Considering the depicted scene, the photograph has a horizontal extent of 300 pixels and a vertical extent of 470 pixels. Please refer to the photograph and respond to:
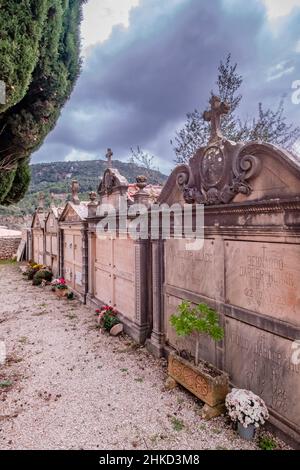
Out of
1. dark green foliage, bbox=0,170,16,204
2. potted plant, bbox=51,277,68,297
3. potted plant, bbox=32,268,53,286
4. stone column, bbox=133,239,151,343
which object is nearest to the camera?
stone column, bbox=133,239,151,343

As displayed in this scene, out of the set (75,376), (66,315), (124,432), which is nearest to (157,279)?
(75,376)

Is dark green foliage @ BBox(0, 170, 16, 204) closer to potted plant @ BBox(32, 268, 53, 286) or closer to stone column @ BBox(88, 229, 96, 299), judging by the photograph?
stone column @ BBox(88, 229, 96, 299)

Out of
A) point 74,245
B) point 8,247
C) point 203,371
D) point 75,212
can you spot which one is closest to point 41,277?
point 74,245

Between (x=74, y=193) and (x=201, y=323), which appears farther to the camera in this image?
(x=74, y=193)

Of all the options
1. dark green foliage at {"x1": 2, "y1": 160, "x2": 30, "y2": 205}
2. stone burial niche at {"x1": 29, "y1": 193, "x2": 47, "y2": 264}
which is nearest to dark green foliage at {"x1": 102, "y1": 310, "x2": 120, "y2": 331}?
dark green foliage at {"x1": 2, "y1": 160, "x2": 30, "y2": 205}

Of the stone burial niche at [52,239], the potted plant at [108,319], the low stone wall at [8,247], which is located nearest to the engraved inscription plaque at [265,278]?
the potted plant at [108,319]

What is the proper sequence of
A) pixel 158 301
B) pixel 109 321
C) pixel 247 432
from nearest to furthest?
pixel 247 432
pixel 158 301
pixel 109 321

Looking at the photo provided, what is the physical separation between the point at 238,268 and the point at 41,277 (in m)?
11.5

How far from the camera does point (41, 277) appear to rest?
13.1 m

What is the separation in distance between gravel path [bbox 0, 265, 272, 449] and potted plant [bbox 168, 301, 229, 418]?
0.81ft

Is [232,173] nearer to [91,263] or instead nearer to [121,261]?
[121,261]

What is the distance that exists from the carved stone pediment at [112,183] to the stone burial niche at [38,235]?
935 centimetres

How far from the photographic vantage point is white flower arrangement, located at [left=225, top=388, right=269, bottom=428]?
3148 mm
